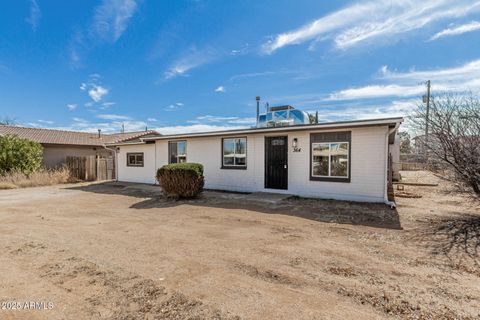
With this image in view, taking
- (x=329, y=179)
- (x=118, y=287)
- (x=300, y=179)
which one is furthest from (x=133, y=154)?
(x=118, y=287)

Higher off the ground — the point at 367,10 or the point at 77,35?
the point at 77,35

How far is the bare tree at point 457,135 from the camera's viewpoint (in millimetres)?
5852

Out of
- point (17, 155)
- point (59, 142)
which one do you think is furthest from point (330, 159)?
point (59, 142)

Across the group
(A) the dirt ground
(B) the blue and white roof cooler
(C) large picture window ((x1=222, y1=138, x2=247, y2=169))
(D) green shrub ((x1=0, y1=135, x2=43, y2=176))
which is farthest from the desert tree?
(D) green shrub ((x1=0, y1=135, x2=43, y2=176))

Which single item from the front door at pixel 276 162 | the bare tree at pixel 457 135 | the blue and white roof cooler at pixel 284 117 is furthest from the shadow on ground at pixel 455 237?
the blue and white roof cooler at pixel 284 117

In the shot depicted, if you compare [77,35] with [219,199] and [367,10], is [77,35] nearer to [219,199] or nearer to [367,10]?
[219,199]

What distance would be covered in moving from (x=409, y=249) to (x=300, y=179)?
547 centimetres

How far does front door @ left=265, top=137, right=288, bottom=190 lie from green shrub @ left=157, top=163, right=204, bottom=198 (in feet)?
9.28

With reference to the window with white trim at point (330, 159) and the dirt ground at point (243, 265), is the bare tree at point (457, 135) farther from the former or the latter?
the window with white trim at point (330, 159)

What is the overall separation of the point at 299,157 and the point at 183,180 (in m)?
4.39

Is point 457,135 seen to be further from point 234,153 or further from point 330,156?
point 234,153

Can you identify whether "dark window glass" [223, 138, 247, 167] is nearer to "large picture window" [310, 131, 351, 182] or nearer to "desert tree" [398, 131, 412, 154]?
"large picture window" [310, 131, 351, 182]

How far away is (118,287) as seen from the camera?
9.67 ft

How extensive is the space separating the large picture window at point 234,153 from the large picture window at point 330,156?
2951 mm
